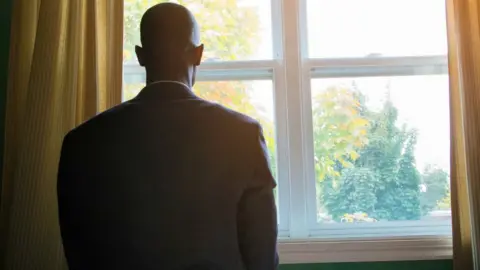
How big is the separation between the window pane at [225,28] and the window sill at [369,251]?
82 centimetres

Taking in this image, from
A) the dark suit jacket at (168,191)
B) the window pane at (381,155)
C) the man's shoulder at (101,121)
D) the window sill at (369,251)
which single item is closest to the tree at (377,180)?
the window pane at (381,155)

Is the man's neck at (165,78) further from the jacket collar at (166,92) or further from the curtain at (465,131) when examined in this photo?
the curtain at (465,131)

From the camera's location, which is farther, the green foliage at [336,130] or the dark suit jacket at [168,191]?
the green foliage at [336,130]

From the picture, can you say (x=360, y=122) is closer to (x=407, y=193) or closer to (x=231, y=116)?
(x=407, y=193)

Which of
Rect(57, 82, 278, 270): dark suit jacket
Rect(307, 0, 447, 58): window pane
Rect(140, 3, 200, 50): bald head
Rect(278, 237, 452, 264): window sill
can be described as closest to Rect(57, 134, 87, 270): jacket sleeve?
Rect(57, 82, 278, 270): dark suit jacket

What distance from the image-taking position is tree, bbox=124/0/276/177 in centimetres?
200

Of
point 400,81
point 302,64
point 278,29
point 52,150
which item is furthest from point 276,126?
point 52,150

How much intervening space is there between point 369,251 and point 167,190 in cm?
109

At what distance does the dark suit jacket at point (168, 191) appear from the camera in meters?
1.00

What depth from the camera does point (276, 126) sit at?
1961mm

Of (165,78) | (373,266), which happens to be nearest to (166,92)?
(165,78)

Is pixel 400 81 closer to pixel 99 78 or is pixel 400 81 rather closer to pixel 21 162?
pixel 99 78

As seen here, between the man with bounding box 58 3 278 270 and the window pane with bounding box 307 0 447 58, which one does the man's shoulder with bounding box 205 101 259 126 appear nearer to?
the man with bounding box 58 3 278 270

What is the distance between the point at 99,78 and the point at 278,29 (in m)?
0.79
